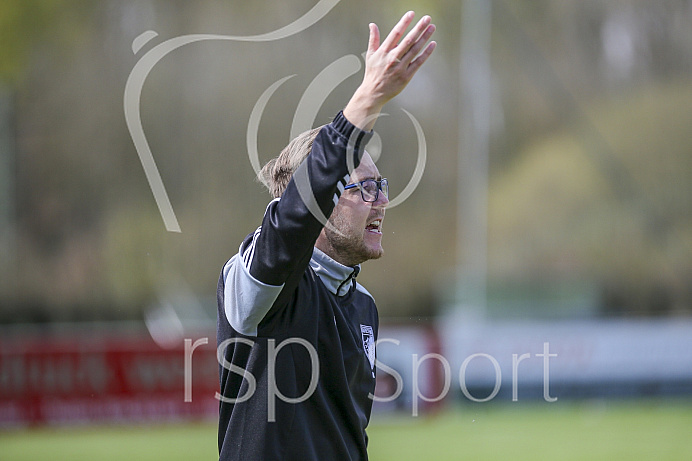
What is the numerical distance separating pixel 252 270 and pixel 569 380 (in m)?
11.5

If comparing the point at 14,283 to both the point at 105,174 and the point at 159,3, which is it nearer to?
the point at 105,174

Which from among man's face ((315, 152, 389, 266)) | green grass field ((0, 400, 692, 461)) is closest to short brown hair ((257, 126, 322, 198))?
man's face ((315, 152, 389, 266))

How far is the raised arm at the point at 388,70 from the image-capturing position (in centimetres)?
227

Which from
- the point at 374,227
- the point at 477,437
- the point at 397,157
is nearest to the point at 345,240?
the point at 374,227

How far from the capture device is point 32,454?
32.1ft

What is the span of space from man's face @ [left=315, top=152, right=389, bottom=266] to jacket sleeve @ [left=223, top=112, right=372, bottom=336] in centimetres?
41

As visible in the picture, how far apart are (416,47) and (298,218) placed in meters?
0.55

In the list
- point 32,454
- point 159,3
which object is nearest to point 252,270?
point 32,454

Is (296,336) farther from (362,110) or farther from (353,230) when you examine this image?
(362,110)

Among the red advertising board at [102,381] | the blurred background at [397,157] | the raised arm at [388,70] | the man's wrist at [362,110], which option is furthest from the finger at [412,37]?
the blurred background at [397,157]

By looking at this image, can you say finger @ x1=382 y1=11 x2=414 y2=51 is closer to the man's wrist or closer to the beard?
the man's wrist

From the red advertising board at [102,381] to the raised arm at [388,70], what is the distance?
29.4 feet

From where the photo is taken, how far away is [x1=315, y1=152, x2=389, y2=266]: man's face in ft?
9.03

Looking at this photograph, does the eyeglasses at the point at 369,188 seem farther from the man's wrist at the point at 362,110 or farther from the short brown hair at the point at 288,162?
the man's wrist at the point at 362,110
